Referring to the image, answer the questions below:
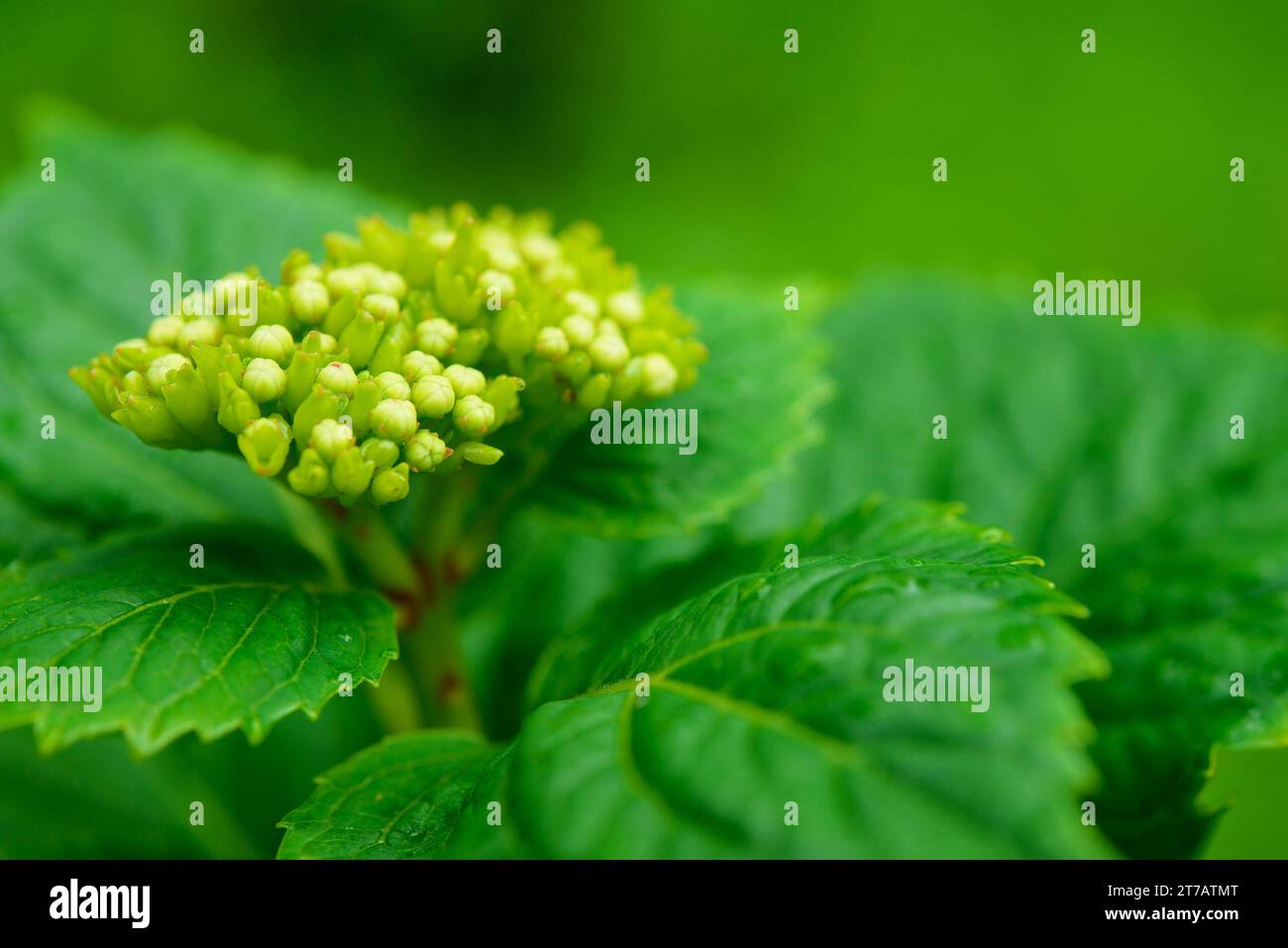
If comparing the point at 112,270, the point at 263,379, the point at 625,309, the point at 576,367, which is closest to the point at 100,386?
the point at 263,379

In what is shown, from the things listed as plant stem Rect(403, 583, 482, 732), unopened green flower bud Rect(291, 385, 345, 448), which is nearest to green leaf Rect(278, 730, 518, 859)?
plant stem Rect(403, 583, 482, 732)

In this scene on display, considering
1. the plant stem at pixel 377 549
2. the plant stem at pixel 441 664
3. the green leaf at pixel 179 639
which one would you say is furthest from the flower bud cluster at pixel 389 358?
the plant stem at pixel 441 664

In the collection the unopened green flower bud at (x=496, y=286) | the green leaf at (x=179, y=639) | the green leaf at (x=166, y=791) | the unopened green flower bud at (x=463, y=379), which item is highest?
the unopened green flower bud at (x=496, y=286)

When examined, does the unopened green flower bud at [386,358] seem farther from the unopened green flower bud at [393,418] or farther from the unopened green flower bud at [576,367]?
the unopened green flower bud at [576,367]

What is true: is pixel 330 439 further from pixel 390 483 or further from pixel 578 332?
pixel 578 332

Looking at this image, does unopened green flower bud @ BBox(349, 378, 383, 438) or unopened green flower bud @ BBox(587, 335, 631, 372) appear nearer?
unopened green flower bud @ BBox(349, 378, 383, 438)

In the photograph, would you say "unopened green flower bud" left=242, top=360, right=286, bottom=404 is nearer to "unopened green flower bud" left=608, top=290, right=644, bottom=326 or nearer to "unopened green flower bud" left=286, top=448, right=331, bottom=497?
"unopened green flower bud" left=286, top=448, right=331, bottom=497

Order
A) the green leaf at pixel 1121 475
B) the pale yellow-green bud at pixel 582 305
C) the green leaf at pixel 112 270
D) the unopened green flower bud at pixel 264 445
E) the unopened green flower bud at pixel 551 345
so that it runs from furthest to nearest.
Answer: the green leaf at pixel 112 270 < the green leaf at pixel 1121 475 < the pale yellow-green bud at pixel 582 305 < the unopened green flower bud at pixel 551 345 < the unopened green flower bud at pixel 264 445

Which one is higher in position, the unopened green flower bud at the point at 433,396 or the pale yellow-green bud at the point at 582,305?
the pale yellow-green bud at the point at 582,305
